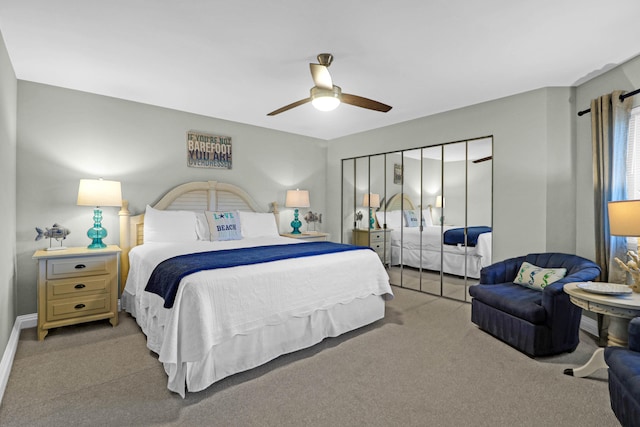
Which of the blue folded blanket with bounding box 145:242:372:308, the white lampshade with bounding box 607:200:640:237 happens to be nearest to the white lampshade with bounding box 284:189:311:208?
the blue folded blanket with bounding box 145:242:372:308

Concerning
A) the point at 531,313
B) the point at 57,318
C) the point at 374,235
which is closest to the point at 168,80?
the point at 57,318

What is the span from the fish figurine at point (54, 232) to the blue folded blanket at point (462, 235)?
4.55 metres

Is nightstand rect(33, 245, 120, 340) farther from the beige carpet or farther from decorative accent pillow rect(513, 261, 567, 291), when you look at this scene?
decorative accent pillow rect(513, 261, 567, 291)

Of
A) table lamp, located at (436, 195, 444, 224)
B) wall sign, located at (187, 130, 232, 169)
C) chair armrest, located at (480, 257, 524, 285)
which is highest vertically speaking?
wall sign, located at (187, 130, 232, 169)

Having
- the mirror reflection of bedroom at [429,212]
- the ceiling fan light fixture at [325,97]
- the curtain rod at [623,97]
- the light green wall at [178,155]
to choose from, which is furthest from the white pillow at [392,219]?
the ceiling fan light fixture at [325,97]

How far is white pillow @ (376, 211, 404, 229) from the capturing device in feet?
16.0

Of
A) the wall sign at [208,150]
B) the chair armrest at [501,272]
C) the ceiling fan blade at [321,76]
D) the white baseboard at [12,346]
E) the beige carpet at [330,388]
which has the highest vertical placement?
the ceiling fan blade at [321,76]

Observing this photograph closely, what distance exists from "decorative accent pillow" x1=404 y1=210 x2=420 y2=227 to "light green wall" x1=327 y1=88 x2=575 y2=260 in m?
1.07

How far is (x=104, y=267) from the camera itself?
3.21 metres

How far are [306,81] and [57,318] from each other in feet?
11.1

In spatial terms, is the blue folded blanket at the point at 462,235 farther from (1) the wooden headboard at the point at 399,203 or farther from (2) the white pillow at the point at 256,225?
(2) the white pillow at the point at 256,225

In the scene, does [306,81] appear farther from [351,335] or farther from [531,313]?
[531,313]

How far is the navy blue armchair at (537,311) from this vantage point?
2.56m

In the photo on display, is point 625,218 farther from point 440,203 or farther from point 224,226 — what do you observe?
point 224,226
